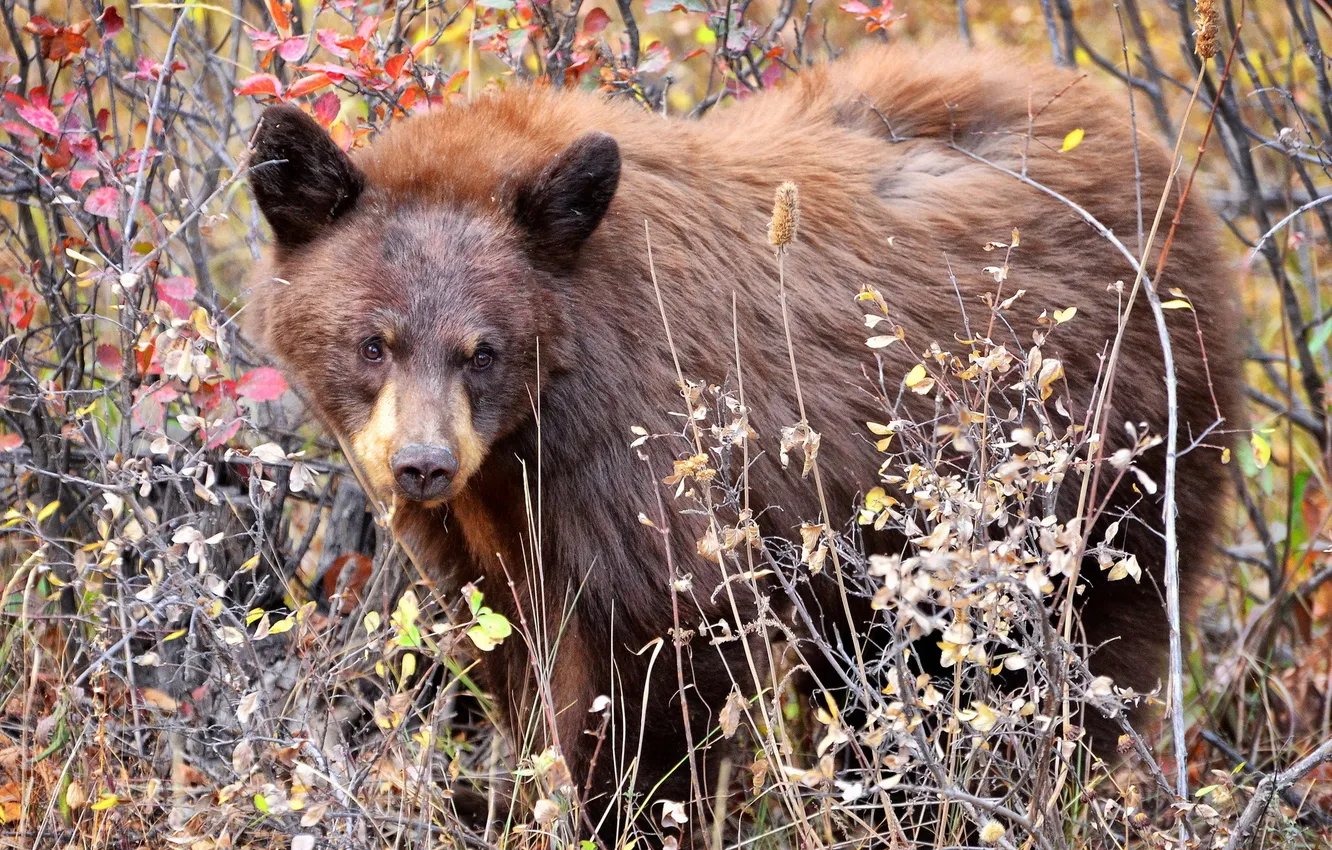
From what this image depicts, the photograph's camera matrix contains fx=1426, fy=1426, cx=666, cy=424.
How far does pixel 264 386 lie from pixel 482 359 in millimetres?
641

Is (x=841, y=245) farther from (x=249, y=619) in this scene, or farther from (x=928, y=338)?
(x=249, y=619)

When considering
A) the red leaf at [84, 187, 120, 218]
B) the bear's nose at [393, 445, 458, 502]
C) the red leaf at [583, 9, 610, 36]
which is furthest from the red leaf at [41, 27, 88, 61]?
the bear's nose at [393, 445, 458, 502]

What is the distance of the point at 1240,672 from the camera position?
4.86 metres

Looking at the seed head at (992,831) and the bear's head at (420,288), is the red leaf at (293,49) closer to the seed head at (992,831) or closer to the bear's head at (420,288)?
the bear's head at (420,288)

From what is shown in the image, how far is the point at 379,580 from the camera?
4.26m

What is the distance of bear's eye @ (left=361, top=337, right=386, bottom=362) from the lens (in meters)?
3.38

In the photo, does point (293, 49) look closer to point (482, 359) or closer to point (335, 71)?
point (335, 71)

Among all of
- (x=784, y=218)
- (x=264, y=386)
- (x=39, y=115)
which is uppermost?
(x=39, y=115)

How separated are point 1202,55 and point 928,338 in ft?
4.54

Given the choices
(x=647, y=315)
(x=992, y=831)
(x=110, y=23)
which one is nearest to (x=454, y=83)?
(x=110, y=23)

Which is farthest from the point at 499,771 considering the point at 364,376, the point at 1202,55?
the point at 1202,55

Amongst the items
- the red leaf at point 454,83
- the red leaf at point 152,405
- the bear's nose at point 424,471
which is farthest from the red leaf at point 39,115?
the bear's nose at point 424,471

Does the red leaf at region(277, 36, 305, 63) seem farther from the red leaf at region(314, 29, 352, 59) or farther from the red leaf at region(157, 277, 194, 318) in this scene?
the red leaf at region(157, 277, 194, 318)

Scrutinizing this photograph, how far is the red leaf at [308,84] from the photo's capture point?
3.74 meters
